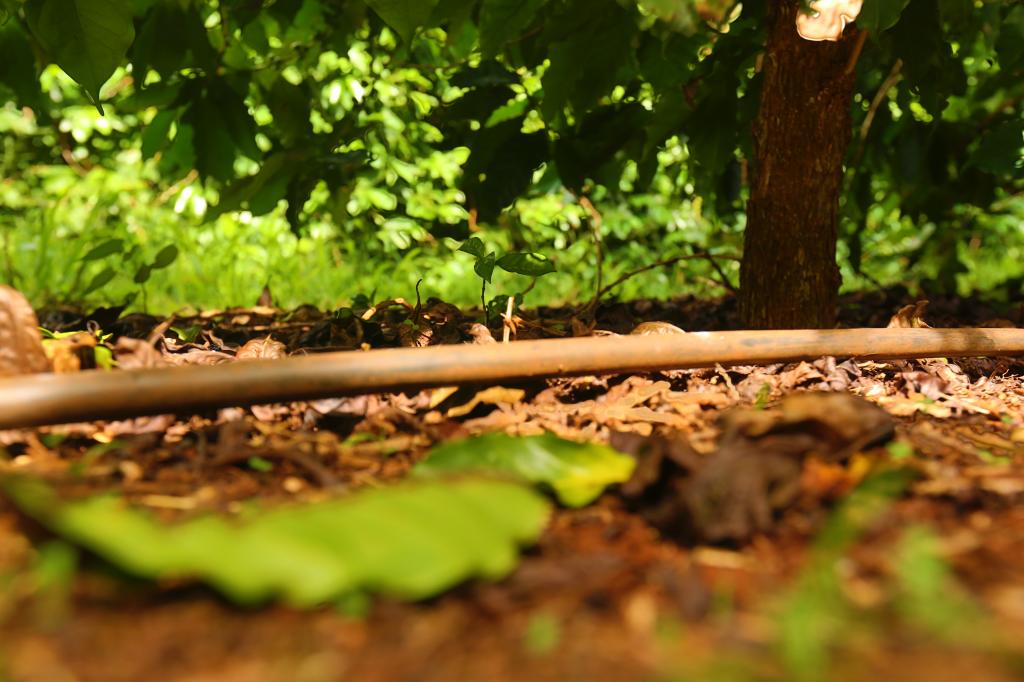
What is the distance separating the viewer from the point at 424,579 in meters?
0.65

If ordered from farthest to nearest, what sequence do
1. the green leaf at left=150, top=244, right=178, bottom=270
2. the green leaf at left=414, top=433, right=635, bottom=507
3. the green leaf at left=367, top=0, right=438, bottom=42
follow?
the green leaf at left=150, top=244, right=178, bottom=270
the green leaf at left=367, top=0, right=438, bottom=42
the green leaf at left=414, top=433, right=635, bottom=507

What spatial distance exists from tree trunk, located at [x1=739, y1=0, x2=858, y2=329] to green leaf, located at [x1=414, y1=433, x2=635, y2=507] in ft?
3.62

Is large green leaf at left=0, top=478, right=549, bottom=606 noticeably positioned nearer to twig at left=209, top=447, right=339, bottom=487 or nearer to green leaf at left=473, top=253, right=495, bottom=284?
twig at left=209, top=447, right=339, bottom=487

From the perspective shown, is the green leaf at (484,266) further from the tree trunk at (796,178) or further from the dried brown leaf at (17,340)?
the dried brown leaf at (17,340)

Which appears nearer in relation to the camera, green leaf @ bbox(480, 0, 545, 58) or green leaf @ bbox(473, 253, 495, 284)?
green leaf @ bbox(473, 253, 495, 284)

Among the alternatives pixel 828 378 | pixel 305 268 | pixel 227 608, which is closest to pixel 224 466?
pixel 227 608

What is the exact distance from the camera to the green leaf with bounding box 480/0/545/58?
6.34 feet

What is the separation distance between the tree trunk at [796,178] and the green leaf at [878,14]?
391 millimetres

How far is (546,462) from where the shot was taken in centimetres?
95

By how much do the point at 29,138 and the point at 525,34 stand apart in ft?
20.4

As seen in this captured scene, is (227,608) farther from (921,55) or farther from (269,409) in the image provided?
(921,55)

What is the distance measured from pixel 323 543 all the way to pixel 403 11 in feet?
3.80

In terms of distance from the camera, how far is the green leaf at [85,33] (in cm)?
161

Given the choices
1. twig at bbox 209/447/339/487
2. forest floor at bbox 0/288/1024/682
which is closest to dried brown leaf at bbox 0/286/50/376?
forest floor at bbox 0/288/1024/682
